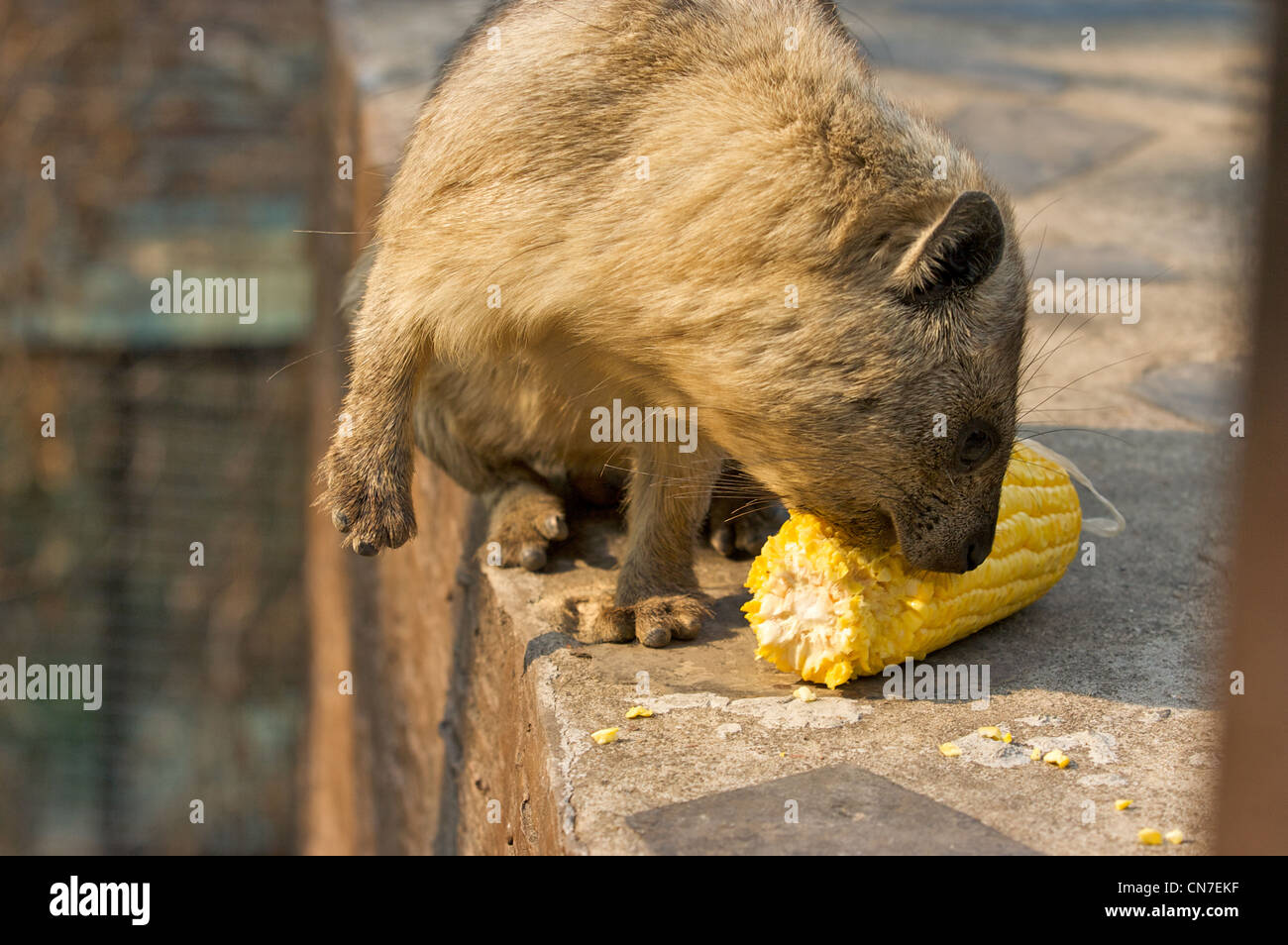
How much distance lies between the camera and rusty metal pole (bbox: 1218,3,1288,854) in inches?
44.0

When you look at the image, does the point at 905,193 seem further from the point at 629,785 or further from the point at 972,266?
the point at 629,785

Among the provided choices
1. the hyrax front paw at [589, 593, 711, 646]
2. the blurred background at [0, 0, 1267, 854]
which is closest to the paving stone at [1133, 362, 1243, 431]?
the hyrax front paw at [589, 593, 711, 646]

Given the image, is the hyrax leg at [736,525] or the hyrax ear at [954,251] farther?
the hyrax leg at [736,525]

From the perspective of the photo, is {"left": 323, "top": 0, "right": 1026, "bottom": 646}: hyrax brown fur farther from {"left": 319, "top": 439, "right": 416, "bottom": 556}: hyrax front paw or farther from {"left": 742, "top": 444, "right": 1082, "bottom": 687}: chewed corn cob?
{"left": 742, "top": 444, "right": 1082, "bottom": 687}: chewed corn cob

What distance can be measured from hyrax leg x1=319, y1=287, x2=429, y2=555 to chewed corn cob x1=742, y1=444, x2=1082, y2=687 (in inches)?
41.2

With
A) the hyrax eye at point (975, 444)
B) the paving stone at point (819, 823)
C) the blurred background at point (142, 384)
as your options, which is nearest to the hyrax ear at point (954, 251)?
the hyrax eye at point (975, 444)

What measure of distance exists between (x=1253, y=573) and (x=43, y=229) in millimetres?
10411

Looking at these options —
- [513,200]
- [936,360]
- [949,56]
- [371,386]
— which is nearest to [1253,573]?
[936,360]

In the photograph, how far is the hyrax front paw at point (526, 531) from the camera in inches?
172

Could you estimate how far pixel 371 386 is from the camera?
3.69 meters

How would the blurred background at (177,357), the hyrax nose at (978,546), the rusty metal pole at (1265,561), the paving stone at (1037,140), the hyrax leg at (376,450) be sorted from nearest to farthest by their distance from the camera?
the rusty metal pole at (1265,561) < the hyrax nose at (978,546) < the hyrax leg at (376,450) < the paving stone at (1037,140) < the blurred background at (177,357)

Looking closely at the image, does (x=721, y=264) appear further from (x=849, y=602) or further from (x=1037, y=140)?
(x=1037, y=140)

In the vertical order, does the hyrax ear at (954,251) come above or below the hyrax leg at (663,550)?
above

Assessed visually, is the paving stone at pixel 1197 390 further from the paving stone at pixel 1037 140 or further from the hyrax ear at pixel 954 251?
the hyrax ear at pixel 954 251
